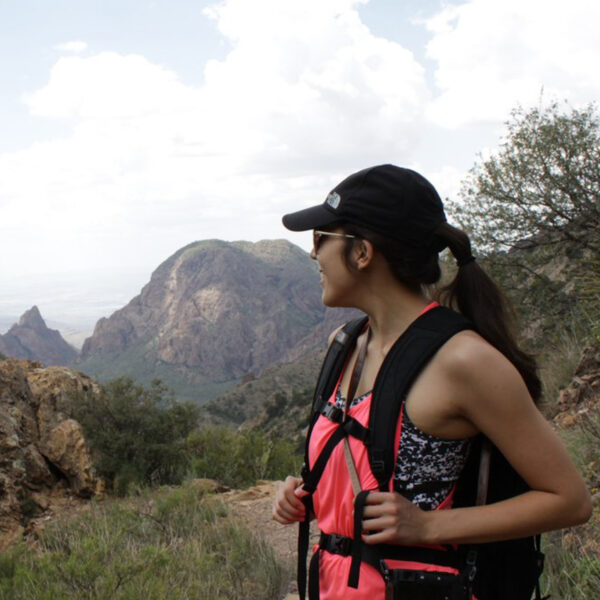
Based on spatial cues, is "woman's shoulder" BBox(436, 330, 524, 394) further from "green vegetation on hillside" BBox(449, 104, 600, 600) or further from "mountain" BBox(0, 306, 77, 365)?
"mountain" BBox(0, 306, 77, 365)

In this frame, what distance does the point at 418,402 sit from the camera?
5.14ft

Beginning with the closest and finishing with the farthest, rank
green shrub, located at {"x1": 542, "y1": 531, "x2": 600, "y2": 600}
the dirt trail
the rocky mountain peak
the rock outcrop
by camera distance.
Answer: green shrub, located at {"x1": 542, "y1": 531, "x2": 600, "y2": 600}
the dirt trail
the rock outcrop
the rocky mountain peak

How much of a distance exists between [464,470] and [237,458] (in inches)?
313

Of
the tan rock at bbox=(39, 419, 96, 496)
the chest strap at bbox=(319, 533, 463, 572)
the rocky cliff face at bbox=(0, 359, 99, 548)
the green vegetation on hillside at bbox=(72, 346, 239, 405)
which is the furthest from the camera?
the green vegetation on hillside at bbox=(72, 346, 239, 405)

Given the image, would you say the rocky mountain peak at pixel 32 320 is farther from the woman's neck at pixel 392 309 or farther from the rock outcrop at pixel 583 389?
the woman's neck at pixel 392 309

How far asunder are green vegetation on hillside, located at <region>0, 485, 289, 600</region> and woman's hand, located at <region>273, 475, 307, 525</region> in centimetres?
190

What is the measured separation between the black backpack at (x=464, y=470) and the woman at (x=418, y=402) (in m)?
0.03

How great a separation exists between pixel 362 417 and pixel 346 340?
37 centimetres

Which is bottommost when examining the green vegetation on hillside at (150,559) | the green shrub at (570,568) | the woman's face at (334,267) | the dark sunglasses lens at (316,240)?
the green vegetation on hillside at (150,559)

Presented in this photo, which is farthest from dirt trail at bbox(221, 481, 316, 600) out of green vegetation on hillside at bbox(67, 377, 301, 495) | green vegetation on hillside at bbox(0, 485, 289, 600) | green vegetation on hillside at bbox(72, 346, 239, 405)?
green vegetation on hillside at bbox(72, 346, 239, 405)

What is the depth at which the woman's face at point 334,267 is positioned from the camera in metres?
1.79

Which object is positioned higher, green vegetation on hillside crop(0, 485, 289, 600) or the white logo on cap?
the white logo on cap

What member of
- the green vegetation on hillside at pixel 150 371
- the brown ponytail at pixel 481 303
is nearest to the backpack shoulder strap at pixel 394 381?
the brown ponytail at pixel 481 303

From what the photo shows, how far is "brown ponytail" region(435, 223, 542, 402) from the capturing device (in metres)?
1.70
